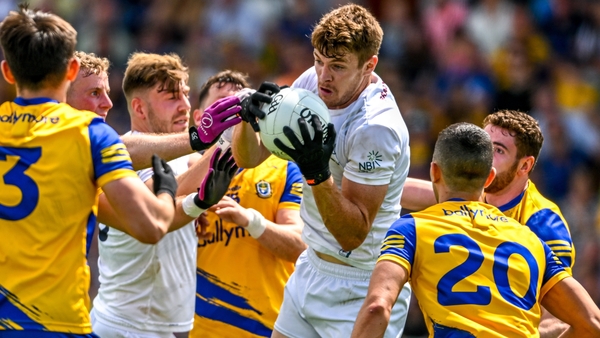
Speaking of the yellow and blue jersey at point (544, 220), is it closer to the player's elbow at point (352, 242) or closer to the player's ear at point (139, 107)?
the player's elbow at point (352, 242)

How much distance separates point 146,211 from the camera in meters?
4.43

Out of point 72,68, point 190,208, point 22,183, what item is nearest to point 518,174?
point 190,208

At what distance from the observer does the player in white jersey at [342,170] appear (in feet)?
17.5

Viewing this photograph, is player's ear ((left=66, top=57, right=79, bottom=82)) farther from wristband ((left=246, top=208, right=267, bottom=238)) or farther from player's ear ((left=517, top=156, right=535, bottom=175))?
player's ear ((left=517, top=156, right=535, bottom=175))

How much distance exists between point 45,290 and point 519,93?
9578 mm

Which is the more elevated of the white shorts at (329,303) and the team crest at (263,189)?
the team crest at (263,189)

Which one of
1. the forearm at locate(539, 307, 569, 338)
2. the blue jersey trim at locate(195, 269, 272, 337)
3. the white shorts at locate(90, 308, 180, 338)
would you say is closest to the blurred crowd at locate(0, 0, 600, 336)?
the forearm at locate(539, 307, 569, 338)

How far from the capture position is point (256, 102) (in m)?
5.34

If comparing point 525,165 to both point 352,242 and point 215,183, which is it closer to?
point 352,242

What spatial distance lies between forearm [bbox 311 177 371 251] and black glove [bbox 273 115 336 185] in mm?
98

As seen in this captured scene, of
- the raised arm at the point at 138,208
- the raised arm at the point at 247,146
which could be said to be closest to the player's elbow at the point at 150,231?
the raised arm at the point at 138,208

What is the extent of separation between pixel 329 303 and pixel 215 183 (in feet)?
3.55

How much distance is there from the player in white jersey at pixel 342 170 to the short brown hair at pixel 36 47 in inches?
48.0

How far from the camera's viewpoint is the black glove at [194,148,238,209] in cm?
571
